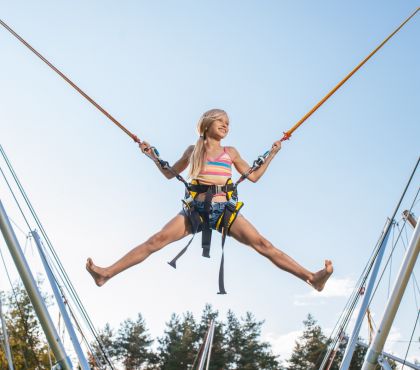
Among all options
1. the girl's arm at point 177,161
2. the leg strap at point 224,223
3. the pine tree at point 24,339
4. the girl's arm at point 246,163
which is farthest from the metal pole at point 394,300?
the pine tree at point 24,339

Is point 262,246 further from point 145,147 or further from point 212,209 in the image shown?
point 145,147

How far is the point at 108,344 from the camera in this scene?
101 feet

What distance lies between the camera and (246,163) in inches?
170

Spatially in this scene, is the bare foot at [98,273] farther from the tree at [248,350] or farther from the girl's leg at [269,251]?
the tree at [248,350]

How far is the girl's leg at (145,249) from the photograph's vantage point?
367cm

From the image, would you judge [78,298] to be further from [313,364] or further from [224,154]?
[313,364]

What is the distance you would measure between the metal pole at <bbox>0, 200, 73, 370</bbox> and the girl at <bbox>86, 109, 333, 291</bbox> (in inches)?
30.2

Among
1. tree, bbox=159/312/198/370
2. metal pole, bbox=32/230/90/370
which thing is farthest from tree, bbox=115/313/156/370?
metal pole, bbox=32/230/90/370

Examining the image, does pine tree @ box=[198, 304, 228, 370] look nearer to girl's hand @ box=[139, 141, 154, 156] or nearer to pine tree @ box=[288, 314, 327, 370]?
pine tree @ box=[288, 314, 327, 370]

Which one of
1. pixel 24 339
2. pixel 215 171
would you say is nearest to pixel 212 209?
pixel 215 171

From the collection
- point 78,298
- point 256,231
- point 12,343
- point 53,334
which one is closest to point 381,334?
point 256,231

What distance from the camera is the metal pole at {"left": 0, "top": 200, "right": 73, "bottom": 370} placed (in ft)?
9.39

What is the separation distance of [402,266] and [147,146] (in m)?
2.17

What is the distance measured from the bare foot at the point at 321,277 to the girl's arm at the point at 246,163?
0.88 meters
